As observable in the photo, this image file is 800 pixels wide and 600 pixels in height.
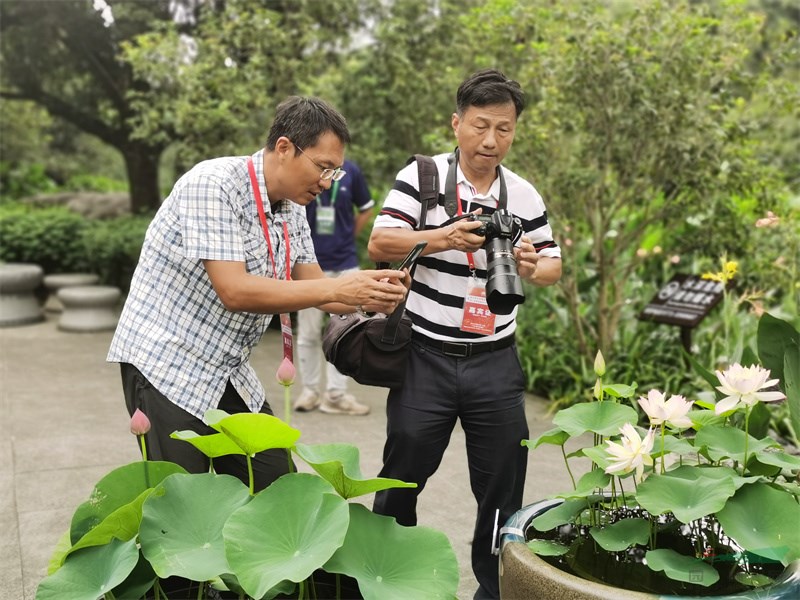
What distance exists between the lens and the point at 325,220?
19.2ft

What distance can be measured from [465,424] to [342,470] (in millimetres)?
945


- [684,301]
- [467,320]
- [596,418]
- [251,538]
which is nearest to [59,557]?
[251,538]

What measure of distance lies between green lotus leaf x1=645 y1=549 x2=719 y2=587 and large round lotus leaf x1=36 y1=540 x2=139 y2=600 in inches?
46.2

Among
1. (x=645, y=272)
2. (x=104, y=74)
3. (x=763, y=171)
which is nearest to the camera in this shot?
(x=763, y=171)

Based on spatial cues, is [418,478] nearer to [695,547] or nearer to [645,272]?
[695,547]

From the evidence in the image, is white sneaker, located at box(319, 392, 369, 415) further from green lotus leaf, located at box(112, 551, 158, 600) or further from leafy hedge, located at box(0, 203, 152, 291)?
leafy hedge, located at box(0, 203, 152, 291)

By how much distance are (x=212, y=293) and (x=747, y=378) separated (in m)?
1.46

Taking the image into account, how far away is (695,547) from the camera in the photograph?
2291 mm

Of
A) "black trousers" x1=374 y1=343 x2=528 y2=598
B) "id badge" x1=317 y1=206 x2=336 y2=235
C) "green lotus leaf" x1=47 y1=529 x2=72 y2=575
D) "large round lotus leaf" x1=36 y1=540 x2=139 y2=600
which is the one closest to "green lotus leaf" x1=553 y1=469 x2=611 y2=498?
"black trousers" x1=374 y1=343 x2=528 y2=598

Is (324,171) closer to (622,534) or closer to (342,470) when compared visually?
(342,470)

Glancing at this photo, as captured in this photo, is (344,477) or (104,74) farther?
(104,74)

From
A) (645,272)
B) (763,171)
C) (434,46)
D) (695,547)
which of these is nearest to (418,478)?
(695,547)

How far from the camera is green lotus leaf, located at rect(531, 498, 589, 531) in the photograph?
2.26 meters

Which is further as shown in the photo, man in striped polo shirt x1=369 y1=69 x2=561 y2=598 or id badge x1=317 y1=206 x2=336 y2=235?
id badge x1=317 y1=206 x2=336 y2=235
